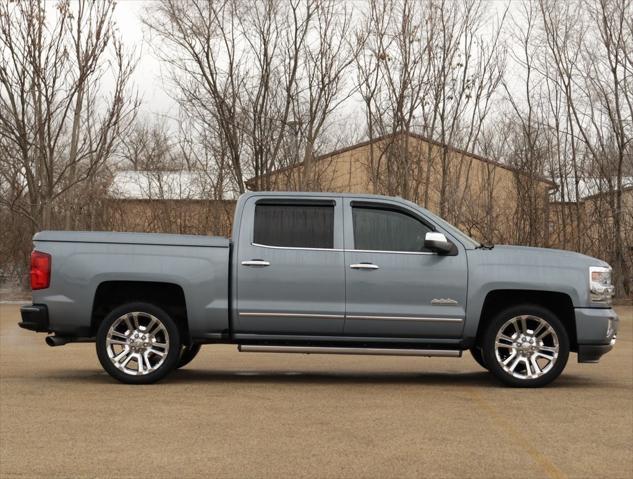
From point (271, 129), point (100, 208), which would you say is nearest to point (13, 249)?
point (100, 208)

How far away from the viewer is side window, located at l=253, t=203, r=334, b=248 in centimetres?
1079

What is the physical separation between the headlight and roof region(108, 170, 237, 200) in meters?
24.9

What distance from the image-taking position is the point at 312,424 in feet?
26.9

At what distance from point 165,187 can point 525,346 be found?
129 feet

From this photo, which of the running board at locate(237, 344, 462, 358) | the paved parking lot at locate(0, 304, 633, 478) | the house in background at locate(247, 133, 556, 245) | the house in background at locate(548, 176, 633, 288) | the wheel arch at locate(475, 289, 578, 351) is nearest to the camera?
the paved parking lot at locate(0, 304, 633, 478)

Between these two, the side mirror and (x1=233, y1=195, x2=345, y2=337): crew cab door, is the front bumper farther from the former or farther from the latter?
(x1=233, y1=195, x2=345, y2=337): crew cab door

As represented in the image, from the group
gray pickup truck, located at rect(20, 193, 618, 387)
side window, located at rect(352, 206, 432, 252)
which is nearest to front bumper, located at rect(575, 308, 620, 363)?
gray pickup truck, located at rect(20, 193, 618, 387)

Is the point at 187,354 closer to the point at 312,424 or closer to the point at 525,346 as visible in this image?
the point at 525,346

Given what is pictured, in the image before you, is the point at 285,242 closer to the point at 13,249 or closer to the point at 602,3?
the point at 602,3

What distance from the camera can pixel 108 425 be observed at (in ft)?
26.5

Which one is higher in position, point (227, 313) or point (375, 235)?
point (375, 235)

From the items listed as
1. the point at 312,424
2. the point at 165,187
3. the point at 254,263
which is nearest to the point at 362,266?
the point at 254,263

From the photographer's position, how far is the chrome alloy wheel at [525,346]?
1058cm

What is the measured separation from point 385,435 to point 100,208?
108 ft
